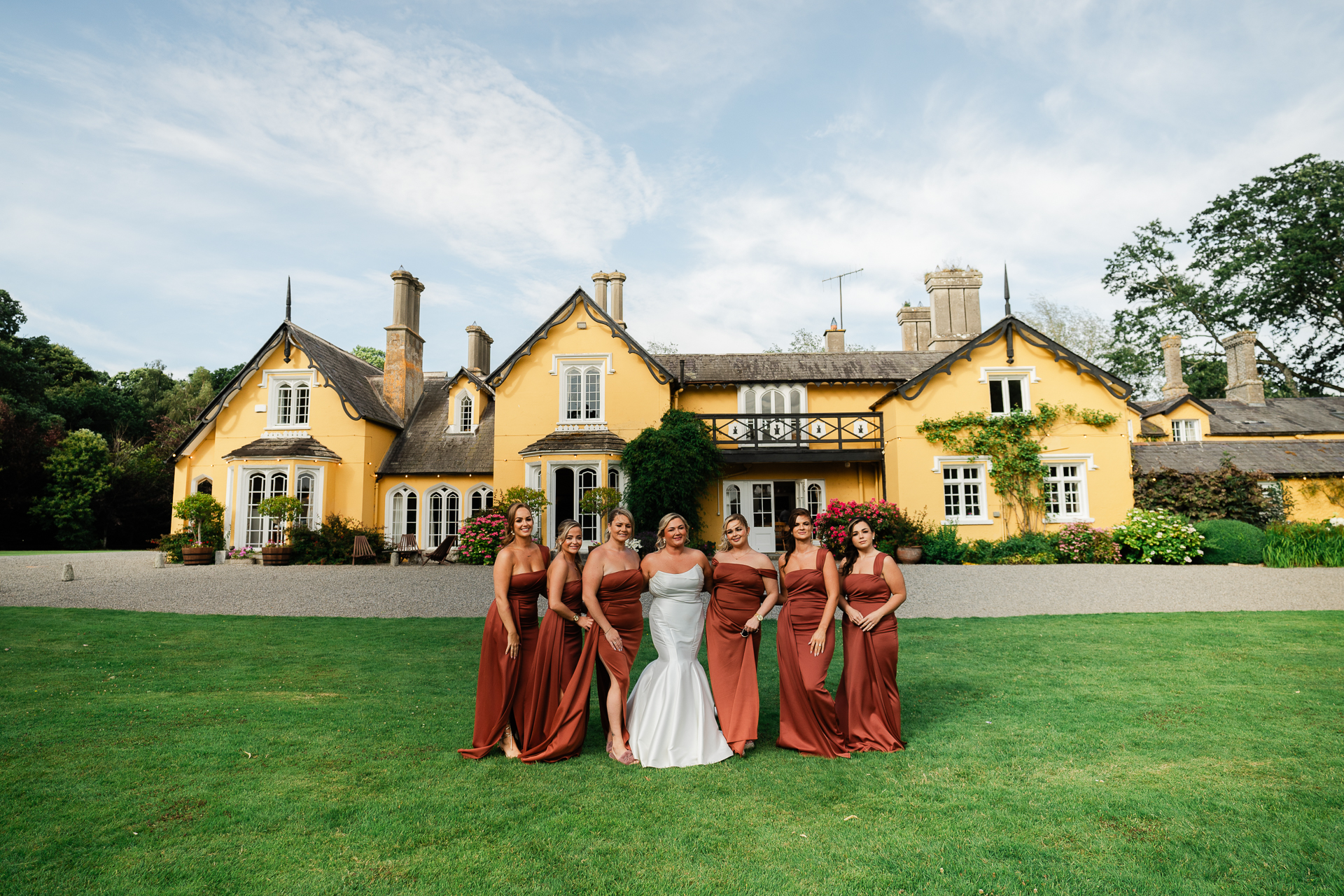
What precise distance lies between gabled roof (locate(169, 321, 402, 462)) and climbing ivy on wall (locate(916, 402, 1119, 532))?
15754 mm

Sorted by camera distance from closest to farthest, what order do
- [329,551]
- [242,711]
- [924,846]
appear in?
Result: [924,846] < [242,711] < [329,551]

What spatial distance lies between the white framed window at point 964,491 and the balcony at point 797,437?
2010 millimetres

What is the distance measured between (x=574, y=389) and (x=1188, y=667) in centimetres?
1650

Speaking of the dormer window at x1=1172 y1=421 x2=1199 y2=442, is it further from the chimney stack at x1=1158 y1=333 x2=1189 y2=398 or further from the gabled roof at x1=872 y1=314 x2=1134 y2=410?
the gabled roof at x1=872 y1=314 x2=1134 y2=410

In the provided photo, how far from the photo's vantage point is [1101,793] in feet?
13.4

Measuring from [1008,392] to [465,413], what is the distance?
1607cm

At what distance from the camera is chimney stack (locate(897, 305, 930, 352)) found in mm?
26281

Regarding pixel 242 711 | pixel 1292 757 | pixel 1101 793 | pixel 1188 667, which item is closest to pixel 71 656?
pixel 242 711

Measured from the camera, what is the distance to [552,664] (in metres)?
5.00

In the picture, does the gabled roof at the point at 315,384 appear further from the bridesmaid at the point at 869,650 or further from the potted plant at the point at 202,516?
the bridesmaid at the point at 869,650

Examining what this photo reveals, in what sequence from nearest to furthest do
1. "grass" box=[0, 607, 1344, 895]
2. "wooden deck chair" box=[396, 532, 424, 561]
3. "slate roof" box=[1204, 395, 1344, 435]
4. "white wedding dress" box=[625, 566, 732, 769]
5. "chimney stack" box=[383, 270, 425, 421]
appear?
"grass" box=[0, 607, 1344, 895] → "white wedding dress" box=[625, 566, 732, 769] → "wooden deck chair" box=[396, 532, 424, 561] → "chimney stack" box=[383, 270, 425, 421] → "slate roof" box=[1204, 395, 1344, 435]

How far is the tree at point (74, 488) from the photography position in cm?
2686

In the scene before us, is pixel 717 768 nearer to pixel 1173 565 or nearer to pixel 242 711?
pixel 242 711

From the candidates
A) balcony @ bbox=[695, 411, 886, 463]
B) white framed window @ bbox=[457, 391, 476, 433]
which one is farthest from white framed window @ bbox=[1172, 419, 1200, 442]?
white framed window @ bbox=[457, 391, 476, 433]
